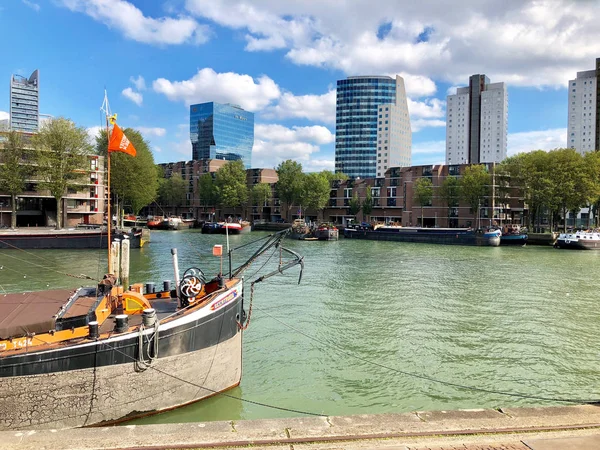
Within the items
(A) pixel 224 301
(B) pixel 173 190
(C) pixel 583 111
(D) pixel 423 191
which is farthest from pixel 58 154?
(C) pixel 583 111

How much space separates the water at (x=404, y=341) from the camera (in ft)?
45.2

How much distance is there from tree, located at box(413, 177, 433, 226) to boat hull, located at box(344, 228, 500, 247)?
19065mm

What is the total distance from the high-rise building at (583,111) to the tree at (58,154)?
169 metres

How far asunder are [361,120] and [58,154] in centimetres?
14308

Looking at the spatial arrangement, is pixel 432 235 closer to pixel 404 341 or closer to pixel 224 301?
pixel 404 341

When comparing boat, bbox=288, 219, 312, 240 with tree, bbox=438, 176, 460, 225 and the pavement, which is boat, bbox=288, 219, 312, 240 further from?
the pavement

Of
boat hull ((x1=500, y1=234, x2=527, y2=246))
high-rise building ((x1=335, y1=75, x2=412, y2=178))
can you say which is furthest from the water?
high-rise building ((x1=335, y1=75, x2=412, y2=178))

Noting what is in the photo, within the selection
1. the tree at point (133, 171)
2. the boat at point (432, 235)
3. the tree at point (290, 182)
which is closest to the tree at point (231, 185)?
the tree at point (290, 182)

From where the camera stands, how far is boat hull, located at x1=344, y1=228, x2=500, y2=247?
7581 cm

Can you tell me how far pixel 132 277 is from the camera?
119 ft

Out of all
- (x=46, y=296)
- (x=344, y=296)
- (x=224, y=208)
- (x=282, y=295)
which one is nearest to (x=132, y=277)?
(x=282, y=295)

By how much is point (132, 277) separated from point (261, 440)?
3098 cm

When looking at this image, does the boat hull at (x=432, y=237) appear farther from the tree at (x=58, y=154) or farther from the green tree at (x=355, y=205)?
the tree at (x=58, y=154)

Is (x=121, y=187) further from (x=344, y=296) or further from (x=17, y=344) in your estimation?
(x=17, y=344)
